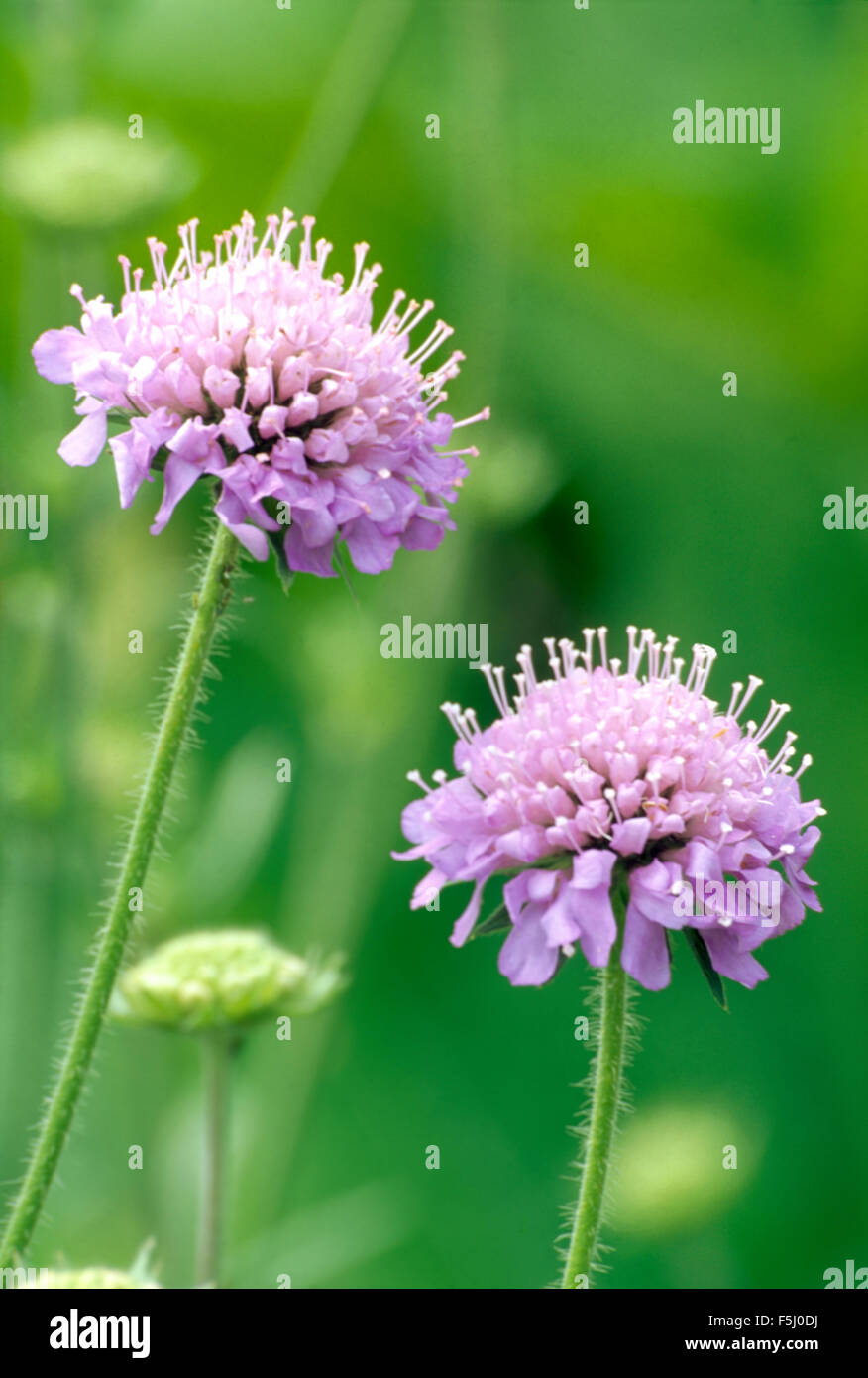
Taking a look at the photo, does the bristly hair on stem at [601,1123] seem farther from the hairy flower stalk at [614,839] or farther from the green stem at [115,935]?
the green stem at [115,935]

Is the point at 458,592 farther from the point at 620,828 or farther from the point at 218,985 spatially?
the point at 620,828

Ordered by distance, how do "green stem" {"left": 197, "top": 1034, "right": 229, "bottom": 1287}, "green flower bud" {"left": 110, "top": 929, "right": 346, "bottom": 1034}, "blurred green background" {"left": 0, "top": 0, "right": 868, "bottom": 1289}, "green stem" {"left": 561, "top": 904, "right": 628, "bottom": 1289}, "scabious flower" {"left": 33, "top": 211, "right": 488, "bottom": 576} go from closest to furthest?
"green stem" {"left": 561, "top": 904, "right": 628, "bottom": 1289}
"scabious flower" {"left": 33, "top": 211, "right": 488, "bottom": 576}
"green stem" {"left": 197, "top": 1034, "right": 229, "bottom": 1287}
"green flower bud" {"left": 110, "top": 929, "right": 346, "bottom": 1034}
"blurred green background" {"left": 0, "top": 0, "right": 868, "bottom": 1289}

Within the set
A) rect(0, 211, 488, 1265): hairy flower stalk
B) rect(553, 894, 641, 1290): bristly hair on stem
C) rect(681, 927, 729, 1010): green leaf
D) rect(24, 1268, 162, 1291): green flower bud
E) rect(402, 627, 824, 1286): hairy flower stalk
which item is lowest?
rect(24, 1268, 162, 1291): green flower bud

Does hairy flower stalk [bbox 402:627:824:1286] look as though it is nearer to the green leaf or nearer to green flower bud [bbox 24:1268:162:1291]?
the green leaf

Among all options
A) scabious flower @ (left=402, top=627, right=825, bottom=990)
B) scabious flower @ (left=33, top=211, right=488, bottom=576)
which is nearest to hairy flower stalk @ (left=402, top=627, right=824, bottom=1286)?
scabious flower @ (left=402, top=627, right=825, bottom=990)

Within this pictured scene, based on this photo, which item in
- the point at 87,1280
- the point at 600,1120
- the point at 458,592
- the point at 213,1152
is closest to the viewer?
the point at 600,1120

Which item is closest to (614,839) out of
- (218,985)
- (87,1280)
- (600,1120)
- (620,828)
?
(620,828)
